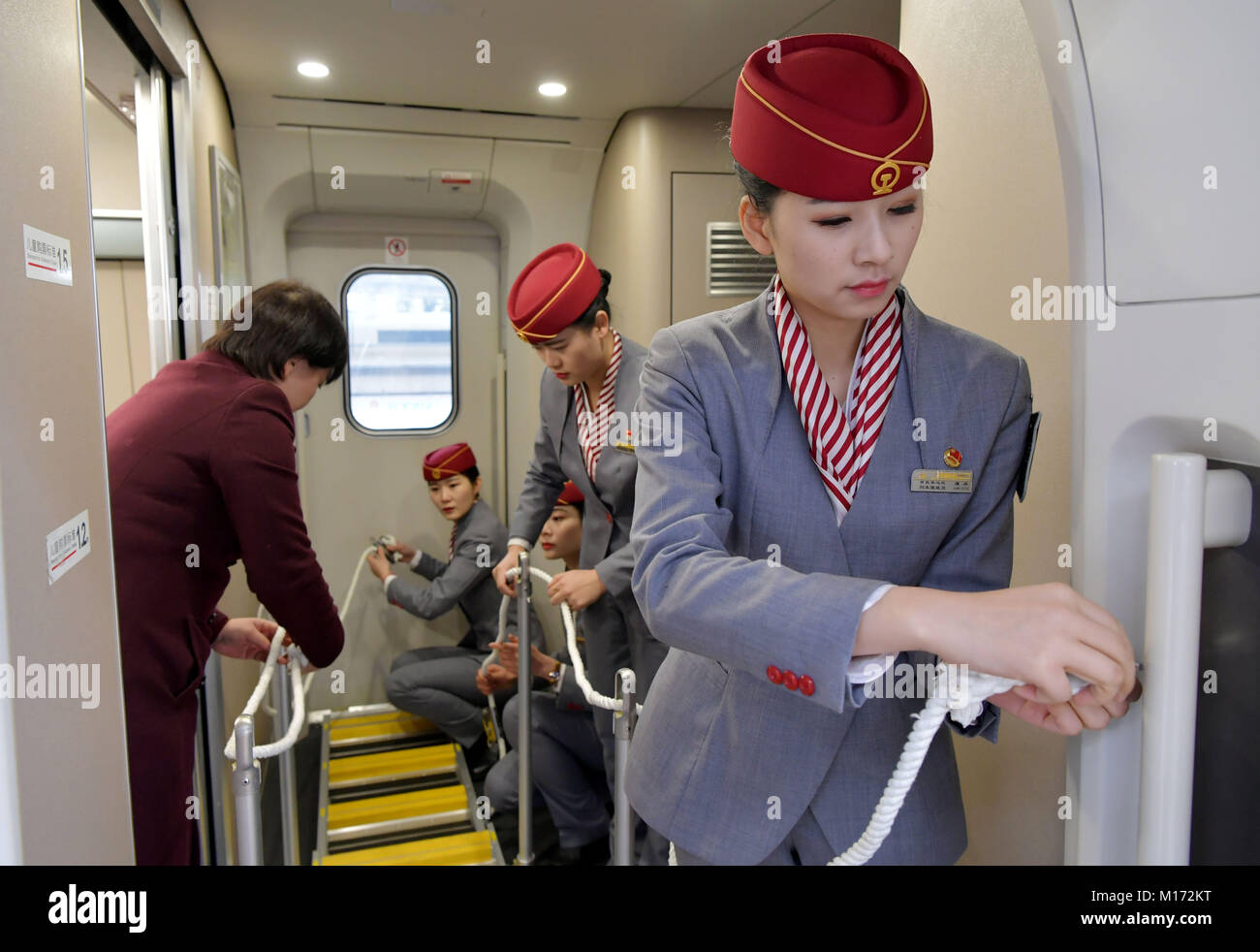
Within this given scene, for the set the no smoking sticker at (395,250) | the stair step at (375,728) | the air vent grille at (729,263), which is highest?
the no smoking sticker at (395,250)

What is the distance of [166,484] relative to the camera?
176cm

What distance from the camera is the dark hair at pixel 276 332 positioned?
204 centimetres

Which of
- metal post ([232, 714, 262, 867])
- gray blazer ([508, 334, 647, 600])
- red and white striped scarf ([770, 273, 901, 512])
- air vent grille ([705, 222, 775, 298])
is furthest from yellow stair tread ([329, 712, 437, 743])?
red and white striped scarf ([770, 273, 901, 512])

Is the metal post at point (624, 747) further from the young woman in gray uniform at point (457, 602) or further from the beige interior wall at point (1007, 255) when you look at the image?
the young woman in gray uniform at point (457, 602)

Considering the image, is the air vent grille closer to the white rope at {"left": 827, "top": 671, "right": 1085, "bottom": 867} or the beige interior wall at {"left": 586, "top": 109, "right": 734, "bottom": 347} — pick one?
the beige interior wall at {"left": 586, "top": 109, "right": 734, "bottom": 347}

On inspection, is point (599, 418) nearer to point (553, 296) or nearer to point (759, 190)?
point (553, 296)

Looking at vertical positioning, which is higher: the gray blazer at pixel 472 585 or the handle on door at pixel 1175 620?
the handle on door at pixel 1175 620

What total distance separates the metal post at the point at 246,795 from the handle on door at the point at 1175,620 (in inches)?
53.6

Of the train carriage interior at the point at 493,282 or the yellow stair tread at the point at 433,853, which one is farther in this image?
the yellow stair tread at the point at 433,853

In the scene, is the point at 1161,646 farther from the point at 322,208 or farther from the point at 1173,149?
the point at 322,208

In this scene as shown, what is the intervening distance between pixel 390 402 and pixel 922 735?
15.3ft

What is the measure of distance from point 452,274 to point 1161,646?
4803mm

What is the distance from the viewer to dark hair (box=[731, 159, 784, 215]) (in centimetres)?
104

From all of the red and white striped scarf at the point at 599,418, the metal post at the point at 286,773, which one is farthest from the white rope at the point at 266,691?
the red and white striped scarf at the point at 599,418
